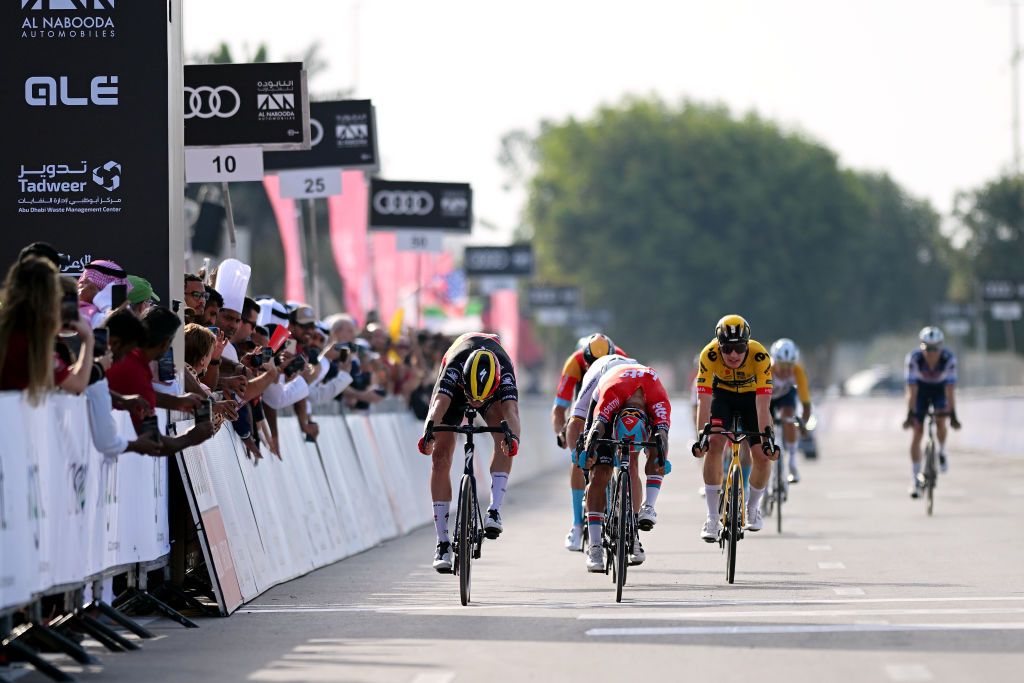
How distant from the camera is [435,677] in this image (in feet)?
33.4

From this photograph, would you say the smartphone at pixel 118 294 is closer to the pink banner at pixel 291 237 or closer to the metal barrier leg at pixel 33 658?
the metal barrier leg at pixel 33 658

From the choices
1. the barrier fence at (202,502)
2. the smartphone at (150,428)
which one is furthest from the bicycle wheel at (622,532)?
the smartphone at (150,428)

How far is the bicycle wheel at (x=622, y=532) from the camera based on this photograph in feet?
46.1

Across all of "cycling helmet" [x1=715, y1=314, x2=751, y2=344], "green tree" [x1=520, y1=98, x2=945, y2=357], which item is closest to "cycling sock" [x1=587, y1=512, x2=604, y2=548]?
"cycling helmet" [x1=715, y1=314, x2=751, y2=344]

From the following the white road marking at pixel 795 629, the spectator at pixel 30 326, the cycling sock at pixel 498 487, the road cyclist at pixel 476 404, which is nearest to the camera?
the spectator at pixel 30 326

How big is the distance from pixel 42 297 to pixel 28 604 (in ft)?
4.71

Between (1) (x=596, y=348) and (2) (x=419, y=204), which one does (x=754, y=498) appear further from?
(2) (x=419, y=204)

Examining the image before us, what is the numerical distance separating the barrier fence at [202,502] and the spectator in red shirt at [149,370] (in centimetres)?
21

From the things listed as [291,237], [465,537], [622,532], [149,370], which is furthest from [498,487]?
[291,237]

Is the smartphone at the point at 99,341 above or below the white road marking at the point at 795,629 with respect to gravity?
above

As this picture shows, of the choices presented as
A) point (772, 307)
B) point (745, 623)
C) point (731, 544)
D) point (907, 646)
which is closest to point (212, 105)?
point (731, 544)

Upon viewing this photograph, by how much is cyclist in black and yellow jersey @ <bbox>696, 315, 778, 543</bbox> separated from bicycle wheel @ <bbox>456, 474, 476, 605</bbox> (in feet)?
9.54

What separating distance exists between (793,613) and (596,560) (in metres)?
2.37

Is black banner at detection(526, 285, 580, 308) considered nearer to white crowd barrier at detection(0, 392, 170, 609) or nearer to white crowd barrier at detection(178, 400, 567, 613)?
white crowd barrier at detection(178, 400, 567, 613)
